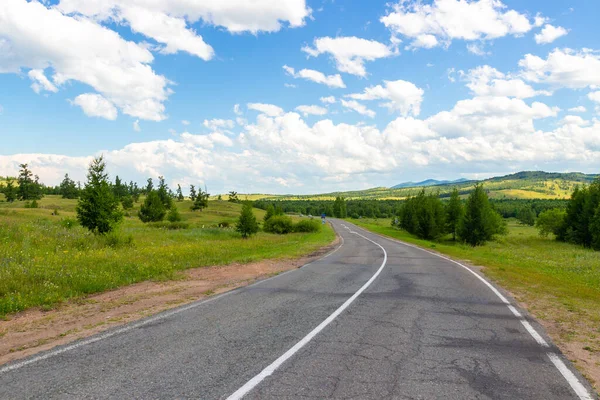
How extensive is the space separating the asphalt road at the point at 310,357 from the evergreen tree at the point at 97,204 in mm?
20121

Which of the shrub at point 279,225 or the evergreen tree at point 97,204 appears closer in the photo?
the evergreen tree at point 97,204

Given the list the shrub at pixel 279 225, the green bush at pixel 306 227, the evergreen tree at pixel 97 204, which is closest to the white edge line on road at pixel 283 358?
the evergreen tree at pixel 97 204

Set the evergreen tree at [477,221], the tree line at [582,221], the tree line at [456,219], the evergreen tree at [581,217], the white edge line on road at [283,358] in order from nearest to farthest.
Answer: the white edge line on road at [283,358] → the tree line at [582,221] → the evergreen tree at [477,221] → the tree line at [456,219] → the evergreen tree at [581,217]

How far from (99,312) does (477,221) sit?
56.7 m

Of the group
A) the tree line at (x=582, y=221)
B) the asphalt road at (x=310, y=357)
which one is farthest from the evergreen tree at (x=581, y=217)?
the asphalt road at (x=310, y=357)

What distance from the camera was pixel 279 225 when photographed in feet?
188

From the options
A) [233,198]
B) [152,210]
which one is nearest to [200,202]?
[152,210]

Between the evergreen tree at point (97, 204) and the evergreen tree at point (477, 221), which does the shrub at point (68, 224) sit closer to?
the evergreen tree at point (97, 204)

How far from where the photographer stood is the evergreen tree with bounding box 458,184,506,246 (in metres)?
55.3

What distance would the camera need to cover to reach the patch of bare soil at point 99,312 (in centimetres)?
639

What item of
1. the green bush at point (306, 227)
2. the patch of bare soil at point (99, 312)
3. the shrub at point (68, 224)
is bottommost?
the green bush at point (306, 227)

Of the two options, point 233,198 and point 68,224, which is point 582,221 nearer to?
point 68,224

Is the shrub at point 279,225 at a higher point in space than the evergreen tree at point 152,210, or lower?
lower

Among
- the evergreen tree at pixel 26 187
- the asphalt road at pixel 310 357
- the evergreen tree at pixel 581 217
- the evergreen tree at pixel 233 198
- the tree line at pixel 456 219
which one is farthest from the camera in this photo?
the evergreen tree at pixel 233 198
